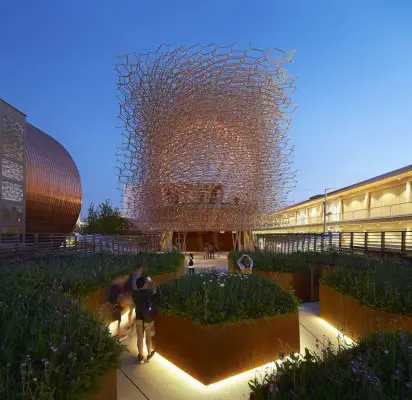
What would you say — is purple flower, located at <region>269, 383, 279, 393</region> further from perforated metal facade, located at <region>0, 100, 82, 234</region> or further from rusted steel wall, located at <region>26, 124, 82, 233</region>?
rusted steel wall, located at <region>26, 124, 82, 233</region>

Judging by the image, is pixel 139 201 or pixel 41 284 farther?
pixel 139 201

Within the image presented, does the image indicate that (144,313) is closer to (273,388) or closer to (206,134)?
(273,388)

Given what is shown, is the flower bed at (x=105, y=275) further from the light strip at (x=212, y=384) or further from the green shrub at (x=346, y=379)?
the green shrub at (x=346, y=379)

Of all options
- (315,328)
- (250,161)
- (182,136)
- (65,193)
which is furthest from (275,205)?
(315,328)

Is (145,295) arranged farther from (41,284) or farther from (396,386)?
(396,386)

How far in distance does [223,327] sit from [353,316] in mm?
3275

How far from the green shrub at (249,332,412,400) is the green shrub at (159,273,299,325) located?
8.53 feet

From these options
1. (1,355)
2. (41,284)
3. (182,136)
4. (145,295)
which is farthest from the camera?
(182,136)

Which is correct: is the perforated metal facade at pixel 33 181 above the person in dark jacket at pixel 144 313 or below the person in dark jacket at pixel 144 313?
above

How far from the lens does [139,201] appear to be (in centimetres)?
3020

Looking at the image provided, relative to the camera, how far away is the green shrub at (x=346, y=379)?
9.60 ft

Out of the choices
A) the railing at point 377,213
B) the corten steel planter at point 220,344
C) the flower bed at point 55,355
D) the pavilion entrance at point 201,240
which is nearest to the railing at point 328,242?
the railing at point 377,213

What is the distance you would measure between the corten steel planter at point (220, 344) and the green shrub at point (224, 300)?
14 cm

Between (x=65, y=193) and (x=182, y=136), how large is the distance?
610 inches
